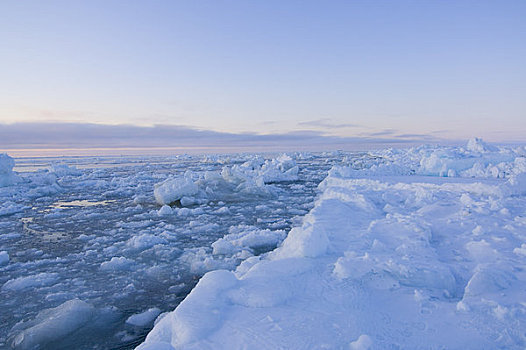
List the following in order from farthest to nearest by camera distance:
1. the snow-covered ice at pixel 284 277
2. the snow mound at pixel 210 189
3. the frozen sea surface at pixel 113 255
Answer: the snow mound at pixel 210 189
the frozen sea surface at pixel 113 255
the snow-covered ice at pixel 284 277

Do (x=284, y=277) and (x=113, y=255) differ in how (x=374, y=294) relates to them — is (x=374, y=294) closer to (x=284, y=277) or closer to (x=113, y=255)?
(x=284, y=277)

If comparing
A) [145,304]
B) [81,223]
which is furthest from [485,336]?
[81,223]

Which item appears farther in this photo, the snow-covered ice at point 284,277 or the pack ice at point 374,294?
the snow-covered ice at point 284,277

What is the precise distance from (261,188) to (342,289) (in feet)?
28.9

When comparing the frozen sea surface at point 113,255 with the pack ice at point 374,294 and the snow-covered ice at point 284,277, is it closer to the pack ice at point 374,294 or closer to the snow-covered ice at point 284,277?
the snow-covered ice at point 284,277

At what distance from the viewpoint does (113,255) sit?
523 cm

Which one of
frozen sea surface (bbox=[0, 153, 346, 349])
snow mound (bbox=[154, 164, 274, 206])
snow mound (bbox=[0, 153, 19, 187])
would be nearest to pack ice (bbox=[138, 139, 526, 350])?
frozen sea surface (bbox=[0, 153, 346, 349])

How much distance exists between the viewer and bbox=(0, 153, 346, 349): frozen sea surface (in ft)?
10.0

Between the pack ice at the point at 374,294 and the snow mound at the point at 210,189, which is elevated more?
the pack ice at the point at 374,294

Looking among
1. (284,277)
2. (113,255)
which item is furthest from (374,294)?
(113,255)

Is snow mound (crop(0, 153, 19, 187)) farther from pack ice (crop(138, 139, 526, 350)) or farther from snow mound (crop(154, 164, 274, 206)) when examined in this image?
pack ice (crop(138, 139, 526, 350))

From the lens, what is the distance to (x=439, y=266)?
2973 mm

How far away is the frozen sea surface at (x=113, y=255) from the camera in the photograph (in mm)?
3059

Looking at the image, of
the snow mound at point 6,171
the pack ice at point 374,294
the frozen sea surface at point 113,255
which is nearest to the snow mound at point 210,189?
the frozen sea surface at point 113,255
